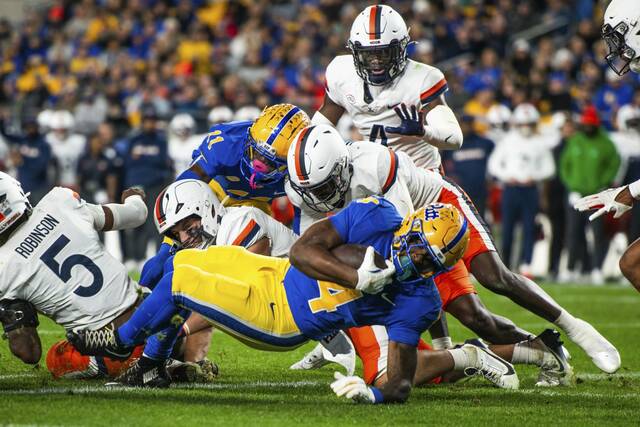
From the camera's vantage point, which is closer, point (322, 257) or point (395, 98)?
point (322, 257)

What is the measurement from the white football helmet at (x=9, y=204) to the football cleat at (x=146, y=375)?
926 mm

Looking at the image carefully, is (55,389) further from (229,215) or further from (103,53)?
(103,53)

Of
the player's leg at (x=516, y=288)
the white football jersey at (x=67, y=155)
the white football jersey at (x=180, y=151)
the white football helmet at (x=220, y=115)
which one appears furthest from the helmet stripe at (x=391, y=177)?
the white football jersey at (x=67, y=155)

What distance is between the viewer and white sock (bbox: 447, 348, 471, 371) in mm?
5578

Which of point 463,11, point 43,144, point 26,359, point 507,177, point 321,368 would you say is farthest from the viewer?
point 463,11

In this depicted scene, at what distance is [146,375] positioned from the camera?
550 cm

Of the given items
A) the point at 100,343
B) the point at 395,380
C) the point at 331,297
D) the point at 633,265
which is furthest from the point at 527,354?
the point at 100,343

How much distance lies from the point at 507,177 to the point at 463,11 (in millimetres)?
6608

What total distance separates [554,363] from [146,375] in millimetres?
2153

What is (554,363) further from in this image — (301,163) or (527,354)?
(301,163)

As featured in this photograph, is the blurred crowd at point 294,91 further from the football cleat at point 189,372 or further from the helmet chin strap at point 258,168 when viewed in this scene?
the football cleat at point 189,372

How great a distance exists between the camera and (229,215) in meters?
6.16

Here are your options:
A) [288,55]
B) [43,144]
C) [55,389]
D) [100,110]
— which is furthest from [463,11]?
[55,389]

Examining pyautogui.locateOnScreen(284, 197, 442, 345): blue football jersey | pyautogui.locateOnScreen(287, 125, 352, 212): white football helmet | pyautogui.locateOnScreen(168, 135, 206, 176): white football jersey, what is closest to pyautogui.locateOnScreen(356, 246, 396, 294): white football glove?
pyautogui.locateOnScreen(284, 197, 442, 345): blue football jersey
